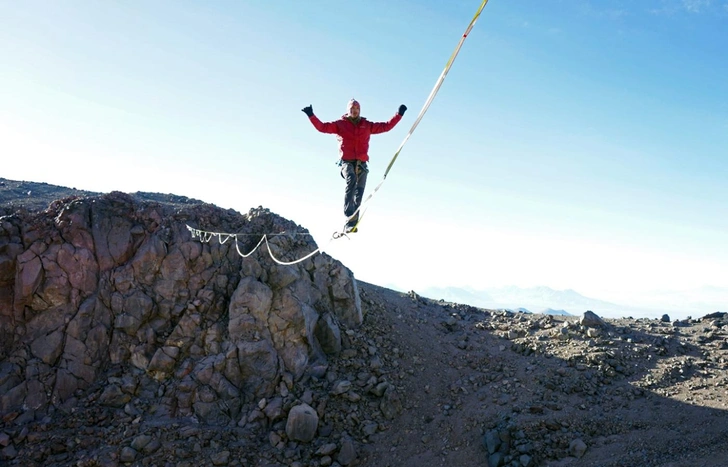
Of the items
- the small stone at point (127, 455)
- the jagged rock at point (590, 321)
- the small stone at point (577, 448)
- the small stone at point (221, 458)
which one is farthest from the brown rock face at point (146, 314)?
the jagged rock at point (590, 321)

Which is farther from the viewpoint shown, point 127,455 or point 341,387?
point 341,387

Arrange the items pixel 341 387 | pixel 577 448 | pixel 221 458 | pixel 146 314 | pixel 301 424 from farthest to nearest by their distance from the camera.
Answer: pixel 146 314 < pixel 341 387 < pixel 301 424 < pixel 221 458 < pixel 577 448

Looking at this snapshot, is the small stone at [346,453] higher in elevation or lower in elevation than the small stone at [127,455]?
higher

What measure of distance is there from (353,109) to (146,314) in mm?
10399

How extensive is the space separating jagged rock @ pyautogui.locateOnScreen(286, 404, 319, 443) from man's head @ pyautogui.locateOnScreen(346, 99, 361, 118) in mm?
9314

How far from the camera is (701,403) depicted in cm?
1447

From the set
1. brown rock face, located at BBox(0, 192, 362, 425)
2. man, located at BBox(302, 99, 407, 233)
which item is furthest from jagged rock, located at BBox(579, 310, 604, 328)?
man, located at BBox(302, 99, 407, 233)

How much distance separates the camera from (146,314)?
52.4 feet

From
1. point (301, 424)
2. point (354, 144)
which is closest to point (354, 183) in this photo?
point (354, 144)

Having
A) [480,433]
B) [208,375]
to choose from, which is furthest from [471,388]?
[208,375]

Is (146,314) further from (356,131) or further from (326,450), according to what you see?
(356,131)

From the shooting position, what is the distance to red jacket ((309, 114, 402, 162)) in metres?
11.4

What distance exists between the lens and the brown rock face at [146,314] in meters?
14.8

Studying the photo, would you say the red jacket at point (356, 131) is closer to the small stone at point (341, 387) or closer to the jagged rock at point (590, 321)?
the small stone at point (341, 387)
